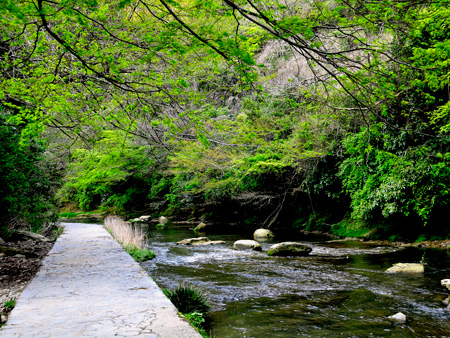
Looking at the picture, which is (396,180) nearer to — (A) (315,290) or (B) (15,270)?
(A) (315,290)

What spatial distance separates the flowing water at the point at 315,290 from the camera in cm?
500

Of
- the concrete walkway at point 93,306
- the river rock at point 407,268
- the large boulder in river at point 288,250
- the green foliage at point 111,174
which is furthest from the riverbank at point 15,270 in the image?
the green foliage at point 111,174

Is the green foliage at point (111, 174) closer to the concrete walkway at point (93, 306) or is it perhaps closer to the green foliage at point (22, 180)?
the green foliage at point (22, 180)

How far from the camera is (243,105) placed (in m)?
6.68

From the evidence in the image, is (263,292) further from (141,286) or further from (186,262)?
(186,262)

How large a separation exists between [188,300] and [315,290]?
2.85 m

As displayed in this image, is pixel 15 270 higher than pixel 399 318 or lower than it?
higher

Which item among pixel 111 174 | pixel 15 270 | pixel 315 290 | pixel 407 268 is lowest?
pixel 315 290

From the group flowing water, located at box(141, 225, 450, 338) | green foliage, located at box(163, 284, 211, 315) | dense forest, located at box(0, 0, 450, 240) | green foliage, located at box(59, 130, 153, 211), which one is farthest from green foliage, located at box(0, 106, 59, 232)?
green foliage, located at box(59, 130, 153, 211)

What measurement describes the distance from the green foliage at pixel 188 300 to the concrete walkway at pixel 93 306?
49cm

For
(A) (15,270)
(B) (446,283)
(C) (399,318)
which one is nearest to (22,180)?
(A) (15,270)

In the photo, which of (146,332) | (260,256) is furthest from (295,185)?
(146,332)

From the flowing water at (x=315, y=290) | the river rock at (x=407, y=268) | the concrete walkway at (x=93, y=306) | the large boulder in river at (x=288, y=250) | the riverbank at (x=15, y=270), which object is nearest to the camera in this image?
the concrete walkway at (x=93, y=306)

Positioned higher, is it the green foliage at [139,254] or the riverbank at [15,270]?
the riverbank at [15,270]
